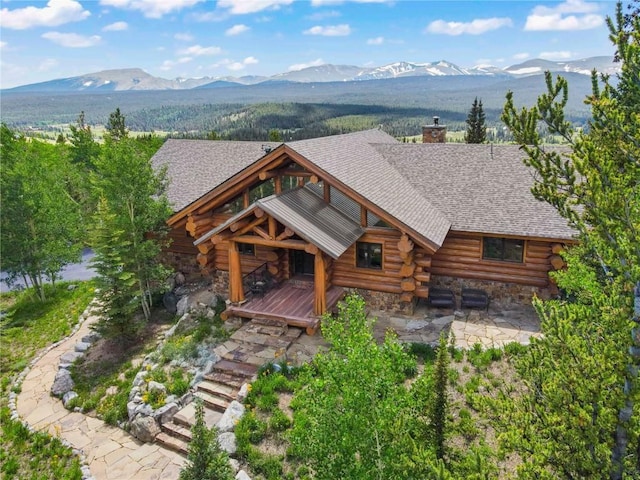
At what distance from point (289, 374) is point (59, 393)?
24.8ft

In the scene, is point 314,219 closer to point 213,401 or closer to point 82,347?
point 213,401

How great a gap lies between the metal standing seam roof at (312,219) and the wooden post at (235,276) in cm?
101

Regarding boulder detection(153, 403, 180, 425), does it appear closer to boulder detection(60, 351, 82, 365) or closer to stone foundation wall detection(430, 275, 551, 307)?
boulder detection(60, 351, 82, 365)

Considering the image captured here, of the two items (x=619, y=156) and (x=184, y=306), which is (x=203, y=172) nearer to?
(x=184, y=306)

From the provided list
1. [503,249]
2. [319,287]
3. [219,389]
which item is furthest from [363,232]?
[219,389]

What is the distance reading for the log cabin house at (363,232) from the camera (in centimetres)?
1539

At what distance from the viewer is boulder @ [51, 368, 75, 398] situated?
14.5m

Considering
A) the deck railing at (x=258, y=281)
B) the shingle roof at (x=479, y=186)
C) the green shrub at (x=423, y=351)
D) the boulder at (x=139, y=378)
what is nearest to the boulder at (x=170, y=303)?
the deck railing at (x=258, y=281)

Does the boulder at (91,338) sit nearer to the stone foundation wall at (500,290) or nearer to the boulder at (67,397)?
the boulder at (67,397)

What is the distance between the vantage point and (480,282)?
17562 millimetres

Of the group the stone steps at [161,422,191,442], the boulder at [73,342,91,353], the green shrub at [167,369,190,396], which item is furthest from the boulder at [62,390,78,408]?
the stone steps at [161,422,191,442]

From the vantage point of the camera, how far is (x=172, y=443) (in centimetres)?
1172

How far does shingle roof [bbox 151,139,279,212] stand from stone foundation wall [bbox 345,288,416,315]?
909 cm

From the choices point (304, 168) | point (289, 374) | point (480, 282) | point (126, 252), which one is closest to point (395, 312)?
point (480, 282)
